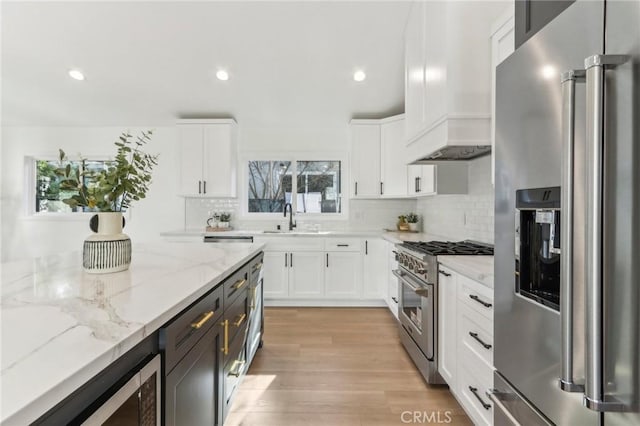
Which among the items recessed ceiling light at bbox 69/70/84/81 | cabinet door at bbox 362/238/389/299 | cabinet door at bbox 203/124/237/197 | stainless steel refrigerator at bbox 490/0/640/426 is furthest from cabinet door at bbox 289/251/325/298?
recessed ceiling light at bbox 69/70/84/81

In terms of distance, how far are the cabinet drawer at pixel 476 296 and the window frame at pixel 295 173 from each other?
2.85 metres

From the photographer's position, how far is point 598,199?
64 centimetres

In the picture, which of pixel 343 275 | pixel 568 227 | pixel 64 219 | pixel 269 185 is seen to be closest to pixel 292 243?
pixel 343 275

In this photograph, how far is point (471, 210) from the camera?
2754mm

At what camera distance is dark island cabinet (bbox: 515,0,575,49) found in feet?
3.52

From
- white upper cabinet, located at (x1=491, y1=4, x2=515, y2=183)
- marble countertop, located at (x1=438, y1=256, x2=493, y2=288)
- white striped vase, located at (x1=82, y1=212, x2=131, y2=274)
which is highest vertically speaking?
white upper cabinet, located at (x1=491, y1=4, x2=515, y2=183)

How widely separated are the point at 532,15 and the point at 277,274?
3302mm

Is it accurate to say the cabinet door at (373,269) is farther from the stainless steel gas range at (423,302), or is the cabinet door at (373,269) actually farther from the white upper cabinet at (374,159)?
the stainless steel gas range at (423,302)

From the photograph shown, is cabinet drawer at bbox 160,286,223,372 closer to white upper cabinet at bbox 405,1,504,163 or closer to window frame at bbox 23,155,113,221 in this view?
white upper cabinet at bbox 405,1,504,163

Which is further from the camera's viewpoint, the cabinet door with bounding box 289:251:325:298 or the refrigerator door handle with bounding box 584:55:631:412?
the cabinet door with bounding box 289:251:325:298

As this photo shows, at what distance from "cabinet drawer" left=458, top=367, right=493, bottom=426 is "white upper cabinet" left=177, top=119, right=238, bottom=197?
345cm

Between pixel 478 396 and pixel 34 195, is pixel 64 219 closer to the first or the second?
pixel 34 195

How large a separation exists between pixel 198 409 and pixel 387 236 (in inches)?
105

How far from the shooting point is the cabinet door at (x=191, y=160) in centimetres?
410
